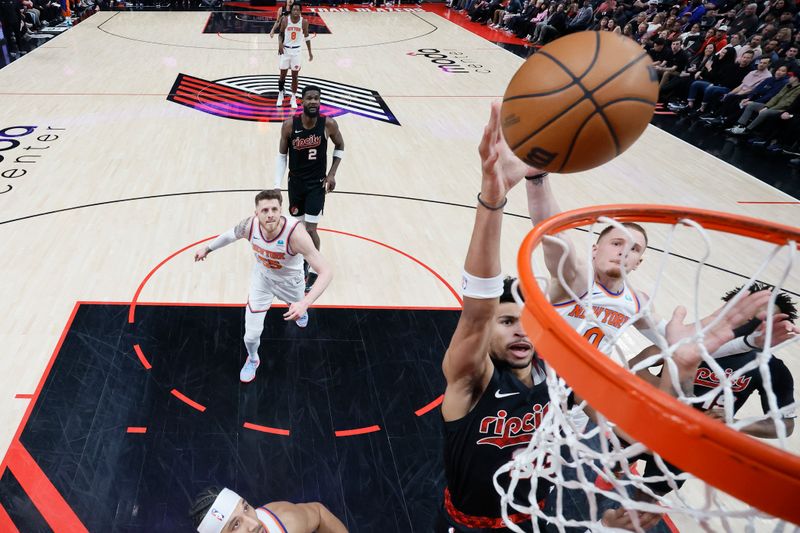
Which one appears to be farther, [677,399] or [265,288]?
[265,288]

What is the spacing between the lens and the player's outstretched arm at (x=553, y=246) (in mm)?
2250

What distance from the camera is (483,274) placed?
163 centimetres

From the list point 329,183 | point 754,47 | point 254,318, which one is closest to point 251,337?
point 254,318

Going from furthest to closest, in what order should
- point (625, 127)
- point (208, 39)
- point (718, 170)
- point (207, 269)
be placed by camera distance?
point (208, 39) → point (718, 170) → point (207, 269) → point (625, 127)

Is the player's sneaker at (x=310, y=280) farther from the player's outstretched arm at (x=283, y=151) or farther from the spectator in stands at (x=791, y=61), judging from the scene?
the spectator in stands at (x=791, y=61)

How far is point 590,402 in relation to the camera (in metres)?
1.26

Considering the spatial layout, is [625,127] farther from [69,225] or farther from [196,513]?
[69,225]

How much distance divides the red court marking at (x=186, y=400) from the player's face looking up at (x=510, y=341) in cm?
246

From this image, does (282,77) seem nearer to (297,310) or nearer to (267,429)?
(267,429)

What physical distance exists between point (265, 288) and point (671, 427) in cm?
331

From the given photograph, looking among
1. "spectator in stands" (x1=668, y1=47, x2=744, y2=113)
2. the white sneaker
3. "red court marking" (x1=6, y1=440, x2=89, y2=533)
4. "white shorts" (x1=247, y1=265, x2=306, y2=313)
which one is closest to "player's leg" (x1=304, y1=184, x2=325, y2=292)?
"white shorts" (x1=247, y1=265, x2=306, y2=313)

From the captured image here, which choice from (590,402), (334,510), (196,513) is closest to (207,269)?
(334,510)

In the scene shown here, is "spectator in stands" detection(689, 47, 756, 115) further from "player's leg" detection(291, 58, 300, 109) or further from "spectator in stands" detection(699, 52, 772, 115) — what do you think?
"player's leg" detection(291, 58, 300, 109)

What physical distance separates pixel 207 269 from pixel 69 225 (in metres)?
1.78
